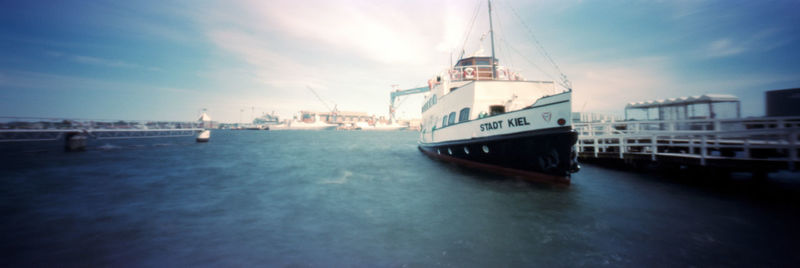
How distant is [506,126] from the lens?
9539 millimetres

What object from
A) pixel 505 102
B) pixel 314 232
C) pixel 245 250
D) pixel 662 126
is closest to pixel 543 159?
pixel 505 102

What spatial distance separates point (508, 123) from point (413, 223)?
17.6 feet

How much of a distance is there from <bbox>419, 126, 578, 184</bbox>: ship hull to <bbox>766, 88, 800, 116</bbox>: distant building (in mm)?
15771

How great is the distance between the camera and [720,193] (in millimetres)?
7852

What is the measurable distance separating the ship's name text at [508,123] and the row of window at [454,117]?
69.8 inches

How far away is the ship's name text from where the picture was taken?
29.5 feet

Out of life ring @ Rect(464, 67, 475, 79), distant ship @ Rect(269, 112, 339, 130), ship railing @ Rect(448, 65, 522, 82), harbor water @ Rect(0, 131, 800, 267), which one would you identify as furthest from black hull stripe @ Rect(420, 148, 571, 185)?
distant ship @ Rect(269, 112, 339, 130)

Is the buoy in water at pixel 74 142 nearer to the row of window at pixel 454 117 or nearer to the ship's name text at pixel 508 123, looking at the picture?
the row of window at pixel 454 117

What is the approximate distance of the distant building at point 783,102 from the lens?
1399 cm

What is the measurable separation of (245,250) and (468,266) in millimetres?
4042

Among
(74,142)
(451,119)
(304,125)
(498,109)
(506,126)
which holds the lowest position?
(74,142)

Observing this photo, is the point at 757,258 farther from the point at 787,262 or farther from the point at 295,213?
the point at 295,213

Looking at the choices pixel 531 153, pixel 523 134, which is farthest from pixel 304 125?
pixel 523 134

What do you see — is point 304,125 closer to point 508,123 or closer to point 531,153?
point 508,123
